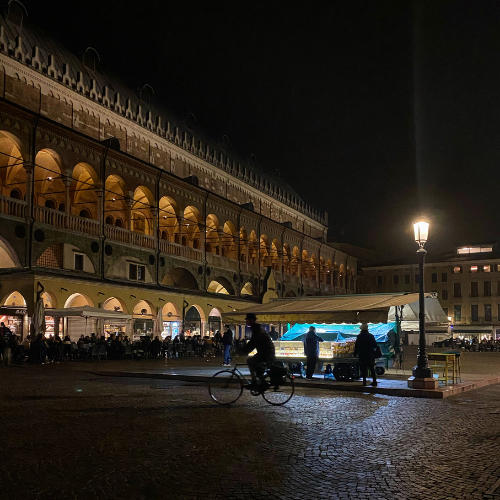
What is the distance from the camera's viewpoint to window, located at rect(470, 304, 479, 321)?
253 ft

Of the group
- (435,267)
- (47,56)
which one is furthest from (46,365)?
(435,267)

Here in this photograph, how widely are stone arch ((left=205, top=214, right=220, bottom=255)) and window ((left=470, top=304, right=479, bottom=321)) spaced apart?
44304 mm

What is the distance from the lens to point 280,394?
12758 mm

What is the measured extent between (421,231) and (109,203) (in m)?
25.0

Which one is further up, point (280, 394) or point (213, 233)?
point (213, 233)

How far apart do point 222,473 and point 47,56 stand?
32.8m

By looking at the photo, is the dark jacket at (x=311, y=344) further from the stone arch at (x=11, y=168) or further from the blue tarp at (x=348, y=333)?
the stone arch at (x=11, y=168)

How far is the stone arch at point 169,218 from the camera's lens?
3712cm

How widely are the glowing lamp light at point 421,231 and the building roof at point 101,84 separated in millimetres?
23940

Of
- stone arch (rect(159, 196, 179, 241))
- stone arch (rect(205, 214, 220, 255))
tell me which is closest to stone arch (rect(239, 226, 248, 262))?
stone arch (rect(205, 214, 220, 255))

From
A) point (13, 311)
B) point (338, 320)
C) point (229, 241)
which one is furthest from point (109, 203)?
point (338, 320)

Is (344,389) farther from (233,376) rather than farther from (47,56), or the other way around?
(47,56)

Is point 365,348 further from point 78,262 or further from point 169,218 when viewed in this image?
point 169,218

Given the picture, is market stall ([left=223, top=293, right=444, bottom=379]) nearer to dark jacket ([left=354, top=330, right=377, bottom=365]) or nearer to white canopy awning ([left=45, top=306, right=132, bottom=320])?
dark jacket ([left=354, top=330, right=377, bottom=365])
